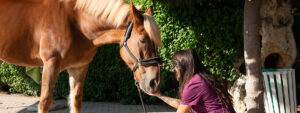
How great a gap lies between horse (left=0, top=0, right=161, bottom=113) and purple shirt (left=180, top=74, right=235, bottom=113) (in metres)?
0.41

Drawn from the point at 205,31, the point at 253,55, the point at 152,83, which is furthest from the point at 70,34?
the point at 205,31

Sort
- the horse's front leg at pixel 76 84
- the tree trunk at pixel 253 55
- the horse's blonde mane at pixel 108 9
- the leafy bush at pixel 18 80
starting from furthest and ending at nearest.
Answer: the leafy bush at pixel 18 80 < the tree trunk at pixel 253 55 < the horse's front leg at pixel 76 84 < the horse's blonde mane at pixel 108 9

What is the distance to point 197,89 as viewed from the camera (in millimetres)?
2049

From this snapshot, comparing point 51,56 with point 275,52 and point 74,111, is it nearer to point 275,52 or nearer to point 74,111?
point 74,111

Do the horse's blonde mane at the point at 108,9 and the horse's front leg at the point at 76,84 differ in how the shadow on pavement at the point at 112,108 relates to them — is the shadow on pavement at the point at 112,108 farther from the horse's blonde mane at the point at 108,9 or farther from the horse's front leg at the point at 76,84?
the horse's blonde mane at the point at 108,9

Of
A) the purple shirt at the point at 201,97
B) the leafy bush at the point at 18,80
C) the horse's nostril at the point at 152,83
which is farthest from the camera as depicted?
the leafy bush at the point at 18,80

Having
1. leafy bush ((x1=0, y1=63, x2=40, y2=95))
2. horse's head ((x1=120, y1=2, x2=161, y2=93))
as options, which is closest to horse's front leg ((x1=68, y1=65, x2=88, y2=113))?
horse's head ((x1=120, y1=2, x2=161, y2=93))

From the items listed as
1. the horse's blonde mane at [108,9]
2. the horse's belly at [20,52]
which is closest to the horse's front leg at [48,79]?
the horse's belly at [20,52]

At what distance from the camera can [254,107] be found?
3602 mm

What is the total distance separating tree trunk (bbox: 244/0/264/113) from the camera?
11.3ft

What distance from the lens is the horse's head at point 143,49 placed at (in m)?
2.37

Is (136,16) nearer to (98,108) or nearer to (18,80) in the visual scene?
(98,108)

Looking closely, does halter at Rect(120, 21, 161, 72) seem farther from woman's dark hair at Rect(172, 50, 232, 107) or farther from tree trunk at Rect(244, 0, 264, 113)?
tree trunk at Rect(244, 0, 264, 113)

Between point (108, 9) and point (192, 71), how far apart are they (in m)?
1.21
